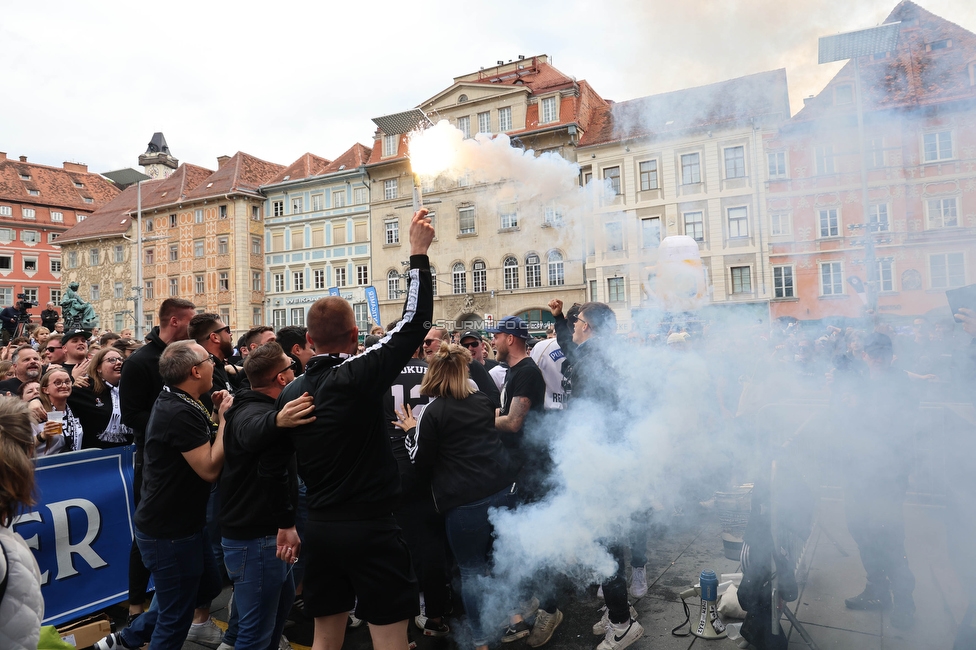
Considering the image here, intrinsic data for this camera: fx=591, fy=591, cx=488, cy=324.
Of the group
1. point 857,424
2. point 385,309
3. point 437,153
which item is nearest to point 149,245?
point 385,309

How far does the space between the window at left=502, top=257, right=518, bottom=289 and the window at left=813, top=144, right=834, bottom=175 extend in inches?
431

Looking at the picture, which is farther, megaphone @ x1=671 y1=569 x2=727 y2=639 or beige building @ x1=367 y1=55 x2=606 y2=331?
beige building @ x1=367 y1=55 x2=606 y2=331

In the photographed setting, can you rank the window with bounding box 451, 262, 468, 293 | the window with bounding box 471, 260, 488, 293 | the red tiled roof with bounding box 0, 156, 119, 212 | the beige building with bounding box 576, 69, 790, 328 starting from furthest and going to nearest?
the red tiled roof with bounding box 0, 156, 119, 212 → the window with bounding box 451, 262, 468, 293 → the window with bounding box 471, 260, 488, 293 → the beige building with bounding box 576, 69, 790, 328

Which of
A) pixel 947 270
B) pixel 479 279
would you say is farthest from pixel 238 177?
pixel 947 270

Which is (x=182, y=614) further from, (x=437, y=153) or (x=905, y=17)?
(x=437, y=153)

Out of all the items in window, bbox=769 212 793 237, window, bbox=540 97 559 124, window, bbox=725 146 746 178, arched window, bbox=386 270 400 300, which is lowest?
window, bbox=769 212 793 237

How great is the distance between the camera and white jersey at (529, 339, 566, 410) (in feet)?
16.8

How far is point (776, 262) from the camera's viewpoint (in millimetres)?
8859

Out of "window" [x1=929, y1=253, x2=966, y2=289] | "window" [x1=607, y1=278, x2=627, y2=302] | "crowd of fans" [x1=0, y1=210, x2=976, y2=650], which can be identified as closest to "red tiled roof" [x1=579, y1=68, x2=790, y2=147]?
"window" [x1=929, y1=253, x2=966, y2=289]

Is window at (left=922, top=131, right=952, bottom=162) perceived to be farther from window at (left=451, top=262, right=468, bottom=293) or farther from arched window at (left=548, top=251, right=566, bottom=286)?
window at (left=451, top=262, right=468, bottom=293)

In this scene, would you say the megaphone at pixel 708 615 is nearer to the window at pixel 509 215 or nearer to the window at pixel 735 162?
the window at pixel 735 162

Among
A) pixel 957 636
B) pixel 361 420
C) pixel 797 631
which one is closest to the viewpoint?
pixel 361 420

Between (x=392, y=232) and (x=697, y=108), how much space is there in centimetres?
2494

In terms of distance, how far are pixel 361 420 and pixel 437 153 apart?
26.1ft
